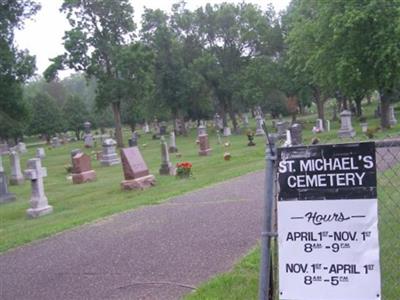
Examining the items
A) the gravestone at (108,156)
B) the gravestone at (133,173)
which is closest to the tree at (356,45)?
the gravestone at (108,156)

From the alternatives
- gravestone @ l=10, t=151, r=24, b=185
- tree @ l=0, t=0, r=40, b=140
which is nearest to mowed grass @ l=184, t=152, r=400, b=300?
gravestone @ l=10, t=151, r=24, b=185

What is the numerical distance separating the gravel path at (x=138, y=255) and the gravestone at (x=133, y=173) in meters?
5.39

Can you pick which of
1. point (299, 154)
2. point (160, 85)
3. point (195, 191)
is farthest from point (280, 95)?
point (299, 154)

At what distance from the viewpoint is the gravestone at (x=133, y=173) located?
1611cm

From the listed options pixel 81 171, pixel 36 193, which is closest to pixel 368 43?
pixel 81 171

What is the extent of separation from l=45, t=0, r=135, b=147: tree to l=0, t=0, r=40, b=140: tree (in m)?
4.22

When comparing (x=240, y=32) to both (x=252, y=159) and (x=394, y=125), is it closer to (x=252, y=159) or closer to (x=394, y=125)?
(x=394, y=125)

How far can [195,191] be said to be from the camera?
1327 cm

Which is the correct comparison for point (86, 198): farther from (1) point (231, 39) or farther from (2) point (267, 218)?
(1) point (231, 39)

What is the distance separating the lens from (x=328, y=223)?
10.9 feet

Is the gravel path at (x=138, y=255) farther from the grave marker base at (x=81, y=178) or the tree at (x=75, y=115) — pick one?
the tree at (x=75, y=115)

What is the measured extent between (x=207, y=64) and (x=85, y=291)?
1763 inches

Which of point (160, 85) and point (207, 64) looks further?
point (160, 85)

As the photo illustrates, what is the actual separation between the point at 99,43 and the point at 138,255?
121 feet
